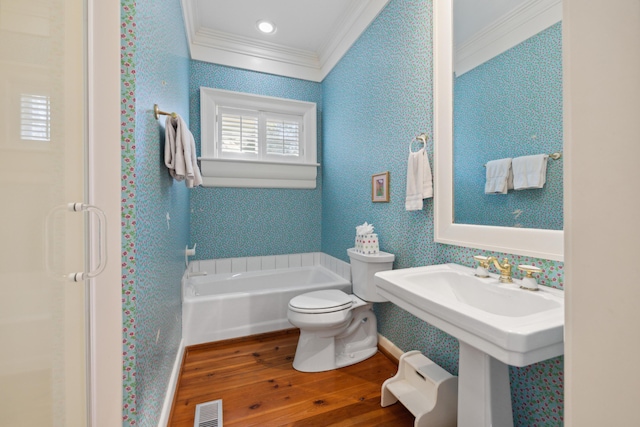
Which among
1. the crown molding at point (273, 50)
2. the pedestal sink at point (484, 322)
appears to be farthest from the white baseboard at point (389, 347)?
the crown molding at point (273, 50)

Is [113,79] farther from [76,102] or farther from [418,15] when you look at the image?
[418,15]

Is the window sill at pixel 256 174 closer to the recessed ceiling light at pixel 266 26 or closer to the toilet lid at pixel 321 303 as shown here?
the recessed ceiling light at pixel 266 26

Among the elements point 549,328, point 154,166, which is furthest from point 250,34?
point 549,328

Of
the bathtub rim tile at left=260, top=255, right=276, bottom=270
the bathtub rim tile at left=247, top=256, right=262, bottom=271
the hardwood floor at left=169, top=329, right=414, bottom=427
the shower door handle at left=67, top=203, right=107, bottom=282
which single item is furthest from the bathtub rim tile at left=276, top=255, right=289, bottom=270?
the shower door handle at left=67, top=203, right=107, bottom=282

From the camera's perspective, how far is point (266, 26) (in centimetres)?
251

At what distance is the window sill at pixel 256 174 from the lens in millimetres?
2695

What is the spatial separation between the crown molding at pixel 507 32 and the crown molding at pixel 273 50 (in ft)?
3.78

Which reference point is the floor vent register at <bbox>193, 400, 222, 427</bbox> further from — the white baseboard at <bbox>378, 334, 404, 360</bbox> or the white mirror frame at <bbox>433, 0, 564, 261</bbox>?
the white mirror frame at <bbox>433, 0, 564, 261</bbox>

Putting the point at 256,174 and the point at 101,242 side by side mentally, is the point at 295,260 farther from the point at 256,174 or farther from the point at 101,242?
the point at 101,242

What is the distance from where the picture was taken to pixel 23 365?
60 cm

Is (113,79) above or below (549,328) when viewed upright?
above

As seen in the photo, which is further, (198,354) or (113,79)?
(198,354)

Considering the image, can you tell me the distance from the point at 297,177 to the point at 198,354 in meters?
1.94

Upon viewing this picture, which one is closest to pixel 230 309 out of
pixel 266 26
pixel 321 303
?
pixel 321 303
